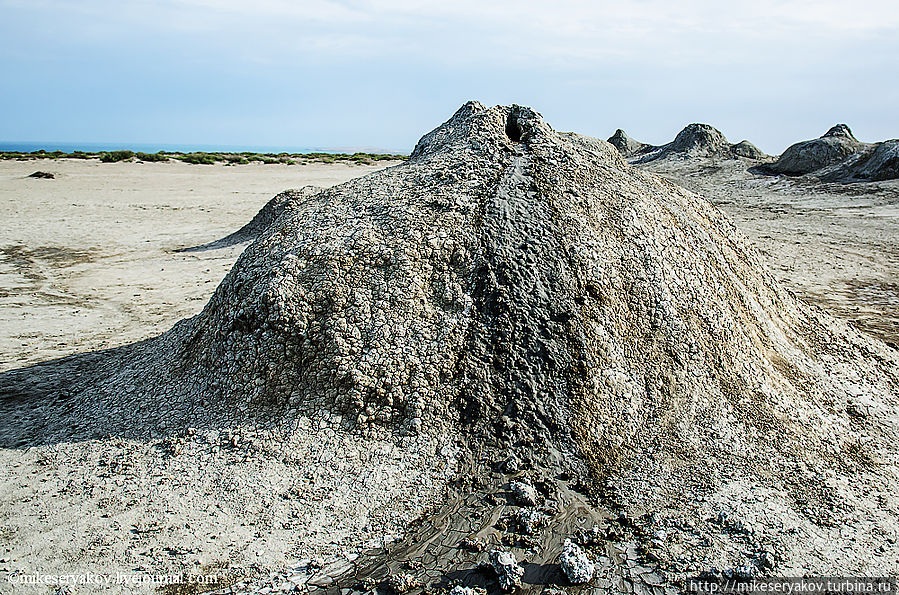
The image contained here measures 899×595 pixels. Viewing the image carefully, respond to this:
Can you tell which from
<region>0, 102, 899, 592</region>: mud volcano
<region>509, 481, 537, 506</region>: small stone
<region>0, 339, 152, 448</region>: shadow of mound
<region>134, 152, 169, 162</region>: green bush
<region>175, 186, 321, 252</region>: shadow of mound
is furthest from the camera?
<region>134, 152, 169, 162</region>: green bush

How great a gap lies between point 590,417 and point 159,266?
6.96 metres

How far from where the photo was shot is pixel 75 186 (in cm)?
1695

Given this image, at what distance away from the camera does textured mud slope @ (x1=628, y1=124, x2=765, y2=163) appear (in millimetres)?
25469

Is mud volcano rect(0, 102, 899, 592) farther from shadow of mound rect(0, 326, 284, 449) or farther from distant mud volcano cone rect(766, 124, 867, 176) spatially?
distant mud volcano cone rect(766, 124, 867, 176)

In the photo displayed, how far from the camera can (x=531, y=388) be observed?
3.09 meters

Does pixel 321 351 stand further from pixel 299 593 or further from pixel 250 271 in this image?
pixel 299 593

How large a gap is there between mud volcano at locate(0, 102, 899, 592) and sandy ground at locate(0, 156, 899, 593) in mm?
217

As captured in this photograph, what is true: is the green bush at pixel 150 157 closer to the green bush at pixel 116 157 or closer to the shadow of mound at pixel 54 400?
the green bush at pixel 116 157

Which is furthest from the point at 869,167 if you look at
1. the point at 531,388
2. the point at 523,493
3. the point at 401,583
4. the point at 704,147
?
the point at 401,583

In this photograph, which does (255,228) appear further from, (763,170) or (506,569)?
(763,170)

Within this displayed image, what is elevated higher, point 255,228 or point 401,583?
point 255,228

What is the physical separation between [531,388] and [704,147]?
87.0 feet

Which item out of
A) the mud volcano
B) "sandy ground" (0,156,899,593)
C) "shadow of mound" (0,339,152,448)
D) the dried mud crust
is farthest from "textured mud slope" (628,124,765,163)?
"shadow of mound" (0,339,152,448)

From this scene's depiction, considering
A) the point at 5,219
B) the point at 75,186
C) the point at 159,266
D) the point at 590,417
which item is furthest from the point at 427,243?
the point at 75,186
